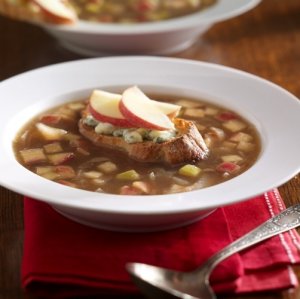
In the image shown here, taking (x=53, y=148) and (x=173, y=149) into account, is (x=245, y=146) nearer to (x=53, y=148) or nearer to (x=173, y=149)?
(x=173, y=149)

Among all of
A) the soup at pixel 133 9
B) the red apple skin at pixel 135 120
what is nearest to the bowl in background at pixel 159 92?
the red apple skin at pixel 135 120

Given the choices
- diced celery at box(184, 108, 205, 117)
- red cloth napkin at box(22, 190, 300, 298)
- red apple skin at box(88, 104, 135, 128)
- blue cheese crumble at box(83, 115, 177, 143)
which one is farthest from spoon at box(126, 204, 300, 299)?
diced celery at box(184, 108, 205, 117)

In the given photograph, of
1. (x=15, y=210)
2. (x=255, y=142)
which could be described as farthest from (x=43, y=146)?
(x=255, y=142)

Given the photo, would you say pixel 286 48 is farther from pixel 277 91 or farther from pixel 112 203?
pixel 112 203

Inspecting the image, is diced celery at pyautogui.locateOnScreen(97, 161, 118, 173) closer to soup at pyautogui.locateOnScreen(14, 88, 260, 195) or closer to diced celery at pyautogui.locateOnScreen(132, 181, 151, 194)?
soup at pyautogui.locateOnScreen(14, 88, 260, 195)

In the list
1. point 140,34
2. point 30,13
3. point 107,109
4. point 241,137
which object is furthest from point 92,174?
point 30,13
